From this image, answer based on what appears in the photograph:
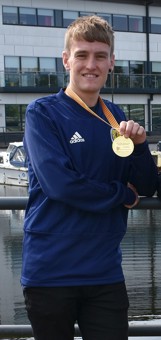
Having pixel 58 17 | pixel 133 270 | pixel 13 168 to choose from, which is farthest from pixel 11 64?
pixel 133 270

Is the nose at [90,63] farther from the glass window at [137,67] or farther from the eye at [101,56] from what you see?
the glass window at [137,67]

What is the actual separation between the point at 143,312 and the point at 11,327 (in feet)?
13.3

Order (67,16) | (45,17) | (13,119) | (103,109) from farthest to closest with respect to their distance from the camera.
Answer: (67,16) → (45,17) → (13,119) → (103,109)

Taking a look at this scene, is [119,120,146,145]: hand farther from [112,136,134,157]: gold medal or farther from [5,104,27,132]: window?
[5,104,27,132]: window

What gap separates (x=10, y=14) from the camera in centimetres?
3638

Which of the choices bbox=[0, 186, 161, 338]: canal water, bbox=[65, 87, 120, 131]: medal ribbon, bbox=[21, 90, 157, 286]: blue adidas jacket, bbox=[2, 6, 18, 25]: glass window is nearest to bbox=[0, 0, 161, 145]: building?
bbox=[2, 6, 18, 25]: glass window

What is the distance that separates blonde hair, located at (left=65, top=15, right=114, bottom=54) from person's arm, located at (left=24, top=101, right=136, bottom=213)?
33 cm

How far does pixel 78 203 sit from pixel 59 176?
122 millimetres

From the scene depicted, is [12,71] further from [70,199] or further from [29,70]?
[70,199]

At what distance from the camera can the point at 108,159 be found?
2176 millimetres

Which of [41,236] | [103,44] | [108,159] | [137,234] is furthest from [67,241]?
[137,234]

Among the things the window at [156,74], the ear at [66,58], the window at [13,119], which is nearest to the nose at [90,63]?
the ear at [66,58]

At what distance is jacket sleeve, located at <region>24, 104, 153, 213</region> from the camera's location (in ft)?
6.81

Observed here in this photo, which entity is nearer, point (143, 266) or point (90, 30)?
point (90, 30)
